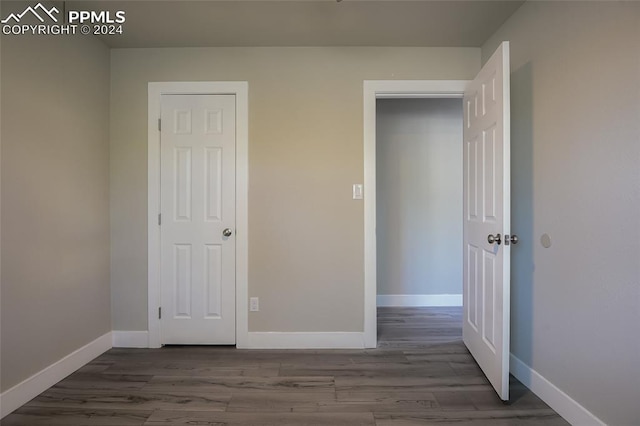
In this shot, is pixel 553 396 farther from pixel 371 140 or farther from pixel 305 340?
pixel 371 140

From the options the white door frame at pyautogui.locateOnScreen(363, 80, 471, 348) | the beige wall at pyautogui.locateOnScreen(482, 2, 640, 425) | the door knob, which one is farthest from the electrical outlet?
the beige wall at pyautogui.locateOnScreen(482, 2, 640, 425)

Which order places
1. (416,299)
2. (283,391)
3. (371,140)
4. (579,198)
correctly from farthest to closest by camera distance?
1. (416,299)
2. (371,140)
3. (283,391)
4. (579,198)

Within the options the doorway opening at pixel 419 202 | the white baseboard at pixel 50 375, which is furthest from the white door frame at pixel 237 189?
the doorway opening at pixel 419 202

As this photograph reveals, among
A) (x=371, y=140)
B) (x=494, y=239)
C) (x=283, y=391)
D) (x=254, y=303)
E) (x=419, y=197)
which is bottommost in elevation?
(x=283, y=391)

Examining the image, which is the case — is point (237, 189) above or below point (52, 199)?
above

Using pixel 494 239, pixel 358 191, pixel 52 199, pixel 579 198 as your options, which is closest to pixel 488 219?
pixel 494 239

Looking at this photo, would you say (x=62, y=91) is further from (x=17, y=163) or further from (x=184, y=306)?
(x=184, y=306)

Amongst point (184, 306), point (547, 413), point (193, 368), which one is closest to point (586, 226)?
point (547, 413)

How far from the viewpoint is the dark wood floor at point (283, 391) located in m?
1.57

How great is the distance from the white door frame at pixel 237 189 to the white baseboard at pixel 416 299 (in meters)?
1.76

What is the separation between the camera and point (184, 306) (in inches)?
95.0

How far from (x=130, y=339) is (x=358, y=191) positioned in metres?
2.23

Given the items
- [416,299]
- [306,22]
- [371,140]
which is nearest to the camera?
[306,22]

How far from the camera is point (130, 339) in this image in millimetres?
2389
